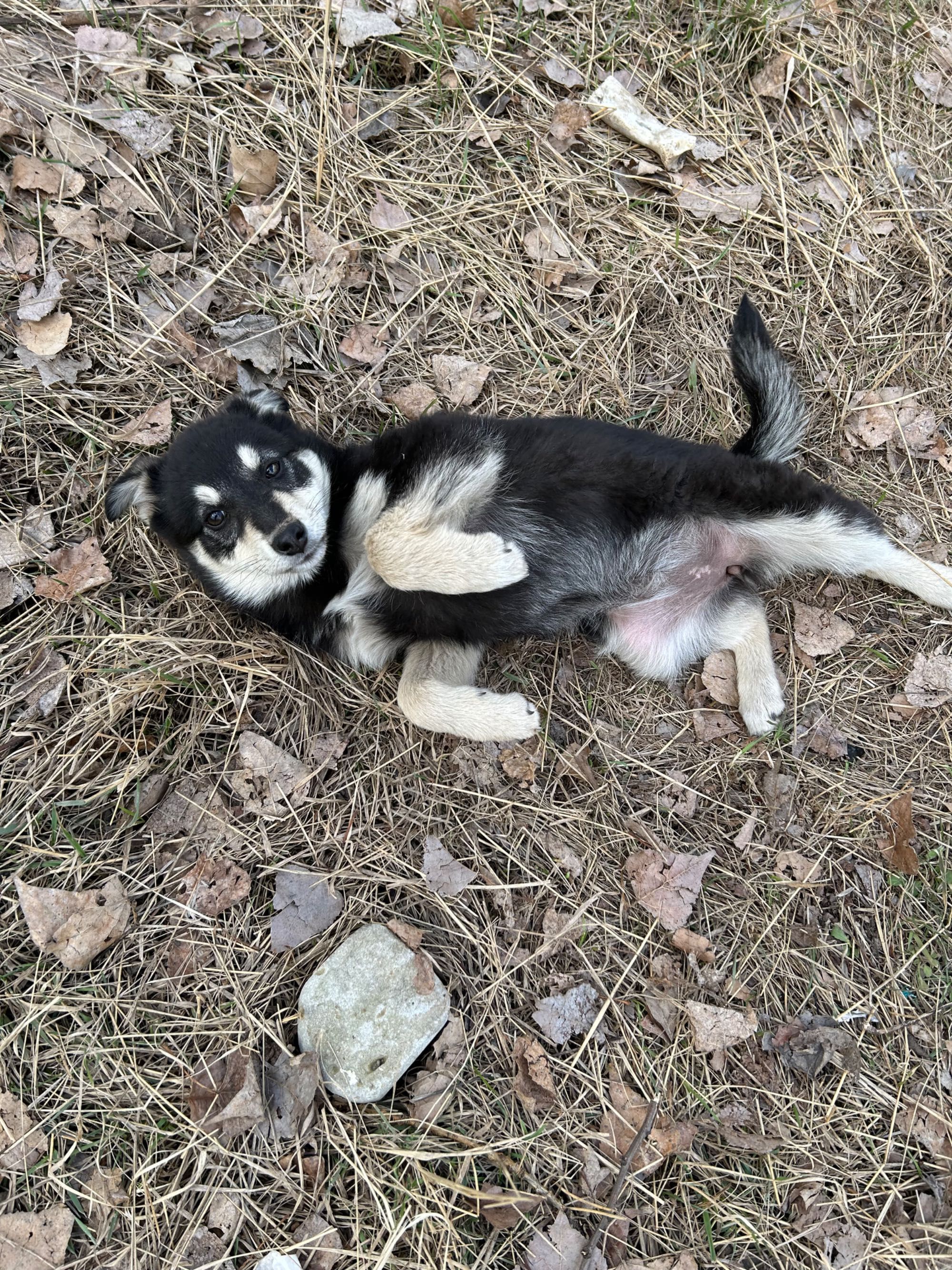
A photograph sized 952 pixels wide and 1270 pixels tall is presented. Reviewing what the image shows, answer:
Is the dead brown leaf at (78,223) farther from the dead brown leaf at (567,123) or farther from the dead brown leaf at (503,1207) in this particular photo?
the dead brown leaf at (503,1207)

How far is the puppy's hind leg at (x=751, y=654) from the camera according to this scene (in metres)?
3.09

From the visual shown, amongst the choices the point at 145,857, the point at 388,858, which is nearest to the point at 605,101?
the point at 388,858

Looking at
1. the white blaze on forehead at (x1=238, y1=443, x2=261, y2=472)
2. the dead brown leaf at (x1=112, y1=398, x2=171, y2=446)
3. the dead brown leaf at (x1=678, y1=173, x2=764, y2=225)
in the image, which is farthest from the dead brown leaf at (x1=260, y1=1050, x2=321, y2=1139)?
the dead brown leaf at (x1=678, y1=173, x2=764, y2=225)

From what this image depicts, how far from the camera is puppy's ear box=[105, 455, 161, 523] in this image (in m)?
2.82

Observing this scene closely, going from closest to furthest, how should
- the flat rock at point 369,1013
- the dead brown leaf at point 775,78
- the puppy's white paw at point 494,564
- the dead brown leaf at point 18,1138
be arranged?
the dead brown leaf at point 18,1138 < the flat rock at point 369,1013 < the puppy's white paw at point 494,564 < the dead brown leaf at point 775,78

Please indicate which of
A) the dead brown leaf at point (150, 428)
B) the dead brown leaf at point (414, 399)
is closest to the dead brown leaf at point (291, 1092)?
the dead brown leaf at point (150, 428)

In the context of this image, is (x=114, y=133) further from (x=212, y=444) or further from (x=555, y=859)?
(x=555, y=859)

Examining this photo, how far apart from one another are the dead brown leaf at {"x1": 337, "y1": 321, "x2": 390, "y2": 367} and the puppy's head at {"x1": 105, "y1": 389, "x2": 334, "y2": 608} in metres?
0.59

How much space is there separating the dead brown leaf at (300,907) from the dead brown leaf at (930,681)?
8.08 feet

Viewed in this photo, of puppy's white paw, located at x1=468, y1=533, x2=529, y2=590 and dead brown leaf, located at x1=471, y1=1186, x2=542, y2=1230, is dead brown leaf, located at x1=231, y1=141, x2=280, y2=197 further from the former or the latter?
dead brown leaf, located at x1=471, y1=1186, x2=542, y2=1230

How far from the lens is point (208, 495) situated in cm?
276

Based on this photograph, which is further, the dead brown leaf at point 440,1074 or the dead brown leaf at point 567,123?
the dead brown leaf at point 567,123

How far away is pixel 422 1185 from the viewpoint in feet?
7.89

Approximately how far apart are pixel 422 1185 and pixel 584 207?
3957 millimetres
